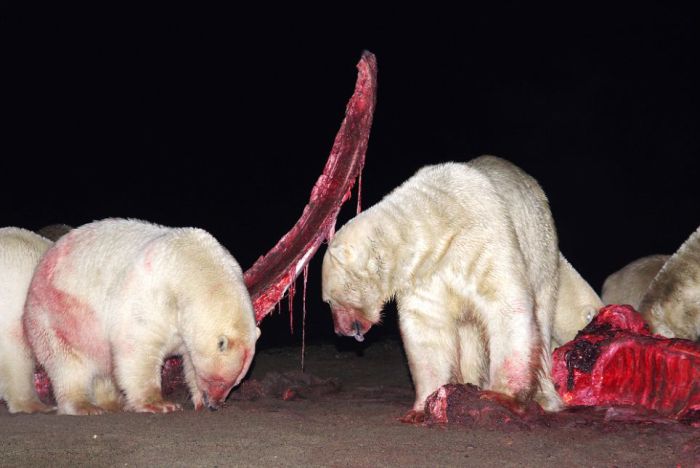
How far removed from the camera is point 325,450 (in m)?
4.80

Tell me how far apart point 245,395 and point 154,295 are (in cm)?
193

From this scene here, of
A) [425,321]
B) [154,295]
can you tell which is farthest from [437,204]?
[154,295]

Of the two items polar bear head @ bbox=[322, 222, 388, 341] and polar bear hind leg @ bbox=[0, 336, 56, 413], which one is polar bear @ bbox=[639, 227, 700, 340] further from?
polar bear hind leg @ bbox=[0, 336, 56, 413]

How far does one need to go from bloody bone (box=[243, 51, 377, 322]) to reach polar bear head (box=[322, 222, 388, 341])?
1329 millimetres

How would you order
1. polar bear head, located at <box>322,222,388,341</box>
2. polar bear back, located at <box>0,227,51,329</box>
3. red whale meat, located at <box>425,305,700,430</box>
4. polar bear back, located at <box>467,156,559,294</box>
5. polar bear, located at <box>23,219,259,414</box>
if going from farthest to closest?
polar bear back, located at <box>0,227,51,329</box> → polar bear back, located at <box>467,156,559,294</box> → polar bear, located at <box>23,219,259,414</box> → polar bear head, located at <box>322,222,388,341</box> → red whale meat, located at <box>425,305,700,430</box>

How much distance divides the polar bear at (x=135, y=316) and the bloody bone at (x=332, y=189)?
3.11ft

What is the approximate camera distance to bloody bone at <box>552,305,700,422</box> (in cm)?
595

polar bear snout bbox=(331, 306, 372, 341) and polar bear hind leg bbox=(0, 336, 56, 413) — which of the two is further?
polar bear hind leg bbox=(0, 336, 56, 413)

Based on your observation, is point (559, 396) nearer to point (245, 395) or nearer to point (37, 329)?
point (245, 395)

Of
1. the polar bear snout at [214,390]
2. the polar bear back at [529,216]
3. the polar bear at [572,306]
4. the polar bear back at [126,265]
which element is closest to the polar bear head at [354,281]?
the polar bear back at [126,265]

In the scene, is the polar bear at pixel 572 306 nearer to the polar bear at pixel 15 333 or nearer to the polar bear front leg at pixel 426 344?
the polar bear front leg at pixel 426 344

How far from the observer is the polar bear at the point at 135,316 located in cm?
626

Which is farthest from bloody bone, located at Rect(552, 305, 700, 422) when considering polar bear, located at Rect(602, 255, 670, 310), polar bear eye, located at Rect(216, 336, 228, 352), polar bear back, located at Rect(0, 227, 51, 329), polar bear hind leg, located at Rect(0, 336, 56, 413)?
polar bear back, located at Rect(0, 227, 51, 329)

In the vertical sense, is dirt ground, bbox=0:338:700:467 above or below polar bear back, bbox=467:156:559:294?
below
